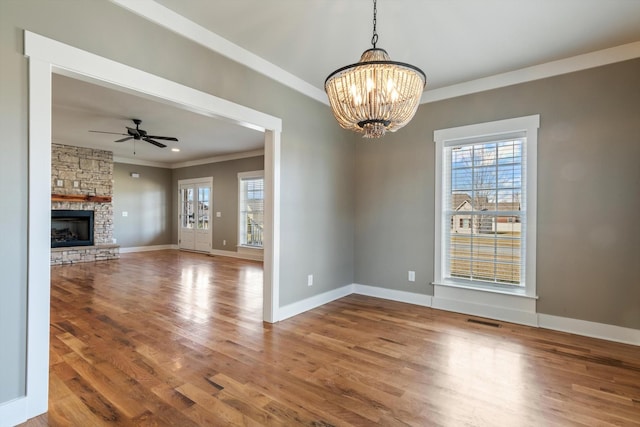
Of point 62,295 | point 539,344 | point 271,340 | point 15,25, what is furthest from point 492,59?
point 62,295

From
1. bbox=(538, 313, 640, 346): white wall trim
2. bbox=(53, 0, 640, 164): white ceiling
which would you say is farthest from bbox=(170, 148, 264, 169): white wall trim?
bbox=(538, 313, 640, 346): white wall trim

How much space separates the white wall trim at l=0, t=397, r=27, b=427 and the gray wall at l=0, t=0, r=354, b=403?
1.5 inches

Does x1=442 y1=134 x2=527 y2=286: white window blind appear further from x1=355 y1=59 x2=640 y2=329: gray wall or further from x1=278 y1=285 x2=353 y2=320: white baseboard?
x1=278 y1=285 x2=353 y2=320: white baseboard

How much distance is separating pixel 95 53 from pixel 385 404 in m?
2.93

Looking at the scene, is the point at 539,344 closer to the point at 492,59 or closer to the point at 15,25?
the point at 492,59

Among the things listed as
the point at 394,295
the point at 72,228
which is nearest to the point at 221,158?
the point at 72,228

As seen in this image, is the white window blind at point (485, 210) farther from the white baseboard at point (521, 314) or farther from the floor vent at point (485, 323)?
the floor vent at point (485, 323)

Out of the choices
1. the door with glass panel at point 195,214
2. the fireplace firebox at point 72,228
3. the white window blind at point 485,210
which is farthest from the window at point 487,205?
the fireplace firebox at point 72,228

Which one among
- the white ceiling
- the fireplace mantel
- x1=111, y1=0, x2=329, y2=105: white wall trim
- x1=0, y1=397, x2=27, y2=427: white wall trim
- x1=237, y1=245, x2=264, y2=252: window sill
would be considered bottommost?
x1=0, y1=397, x2=27, y2=427: white wall trim

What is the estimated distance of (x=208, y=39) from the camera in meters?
2.74

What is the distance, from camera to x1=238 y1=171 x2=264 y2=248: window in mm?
8055

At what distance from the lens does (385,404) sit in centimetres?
198

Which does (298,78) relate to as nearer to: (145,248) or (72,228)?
(72,228)

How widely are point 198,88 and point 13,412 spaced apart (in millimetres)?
2455
